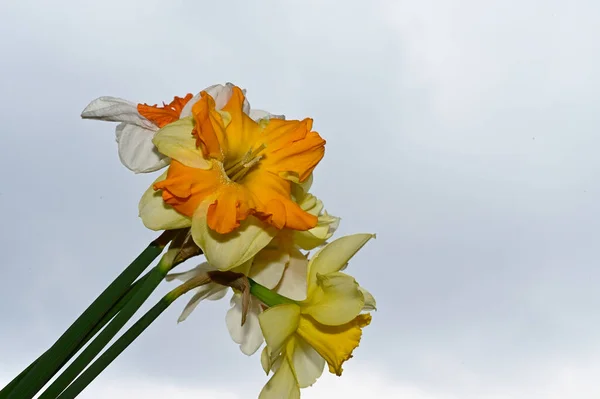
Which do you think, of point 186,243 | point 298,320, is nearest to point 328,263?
point 298,320

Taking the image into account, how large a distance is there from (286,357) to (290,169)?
24 cm

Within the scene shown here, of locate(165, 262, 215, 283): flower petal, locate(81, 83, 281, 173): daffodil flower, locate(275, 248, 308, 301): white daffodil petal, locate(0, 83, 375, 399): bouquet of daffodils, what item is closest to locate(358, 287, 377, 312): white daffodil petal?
locate(0, 83, 375, 399): bouquet of daffodils

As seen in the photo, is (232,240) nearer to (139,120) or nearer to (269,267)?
(269,267)

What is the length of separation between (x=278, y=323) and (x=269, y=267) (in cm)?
7

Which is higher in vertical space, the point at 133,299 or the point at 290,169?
the point at 290,169

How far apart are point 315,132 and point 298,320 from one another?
0.76ft

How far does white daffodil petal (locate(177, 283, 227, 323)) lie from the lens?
31.1 inches

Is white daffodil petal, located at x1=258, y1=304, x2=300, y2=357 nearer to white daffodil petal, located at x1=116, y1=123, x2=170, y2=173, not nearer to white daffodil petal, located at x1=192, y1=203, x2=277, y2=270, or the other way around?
white daffodil petal, located at x1=192, y1=203, x2=277, y2=270

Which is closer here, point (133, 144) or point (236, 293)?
point (133, 144)

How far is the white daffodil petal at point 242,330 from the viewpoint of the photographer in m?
0.83

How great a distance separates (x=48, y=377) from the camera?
634 millimetres

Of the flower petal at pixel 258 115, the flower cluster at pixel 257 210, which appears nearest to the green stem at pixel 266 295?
the flower cluster at pixel 257 210

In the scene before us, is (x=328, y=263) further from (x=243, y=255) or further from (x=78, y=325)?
(x=78, y=325)

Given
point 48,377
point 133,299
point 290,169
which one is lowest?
point 48,377
